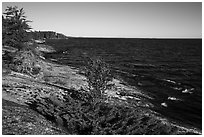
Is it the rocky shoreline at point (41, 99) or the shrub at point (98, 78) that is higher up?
the shrub at point (98, 78)

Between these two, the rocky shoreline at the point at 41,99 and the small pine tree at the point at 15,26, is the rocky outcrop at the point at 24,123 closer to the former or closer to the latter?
the rocky shoreline at the point at 41,99

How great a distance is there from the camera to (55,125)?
666 inches

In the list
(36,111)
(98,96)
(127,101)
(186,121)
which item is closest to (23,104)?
(36,111)

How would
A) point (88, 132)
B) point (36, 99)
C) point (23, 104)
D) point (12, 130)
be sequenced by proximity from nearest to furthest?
point (12, 130), point (88, 132), point (23, 104), point (36, 99)

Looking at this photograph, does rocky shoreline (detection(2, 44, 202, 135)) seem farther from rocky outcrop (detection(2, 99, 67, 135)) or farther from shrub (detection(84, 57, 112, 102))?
shrub (detection(84, 57, 112, 102))

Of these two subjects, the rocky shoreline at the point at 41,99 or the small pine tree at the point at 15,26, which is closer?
the rocky shoreline at the point at 41,99

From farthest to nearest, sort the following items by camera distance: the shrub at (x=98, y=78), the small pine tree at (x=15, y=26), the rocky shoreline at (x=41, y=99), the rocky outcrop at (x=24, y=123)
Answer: the small pine tree at (x=15, y=26) < the shrub at (x=98, y=78) < the rocky shoreline at (x=41, y=99) < the rocky outcrop at (x=24, y=123)

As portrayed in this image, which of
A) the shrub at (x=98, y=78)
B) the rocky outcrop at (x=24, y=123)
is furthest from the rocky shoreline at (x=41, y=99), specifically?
the shrub at (x=98, y=78)

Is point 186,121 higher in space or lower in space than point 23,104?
lower

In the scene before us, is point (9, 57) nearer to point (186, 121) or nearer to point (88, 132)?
point (88, 132)

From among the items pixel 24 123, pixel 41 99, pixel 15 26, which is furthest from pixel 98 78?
pixel 15 26

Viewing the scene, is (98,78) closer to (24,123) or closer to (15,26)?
(24,123)

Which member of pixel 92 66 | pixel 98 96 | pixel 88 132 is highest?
pixel 92 66

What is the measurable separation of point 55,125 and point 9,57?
89.2 feet
